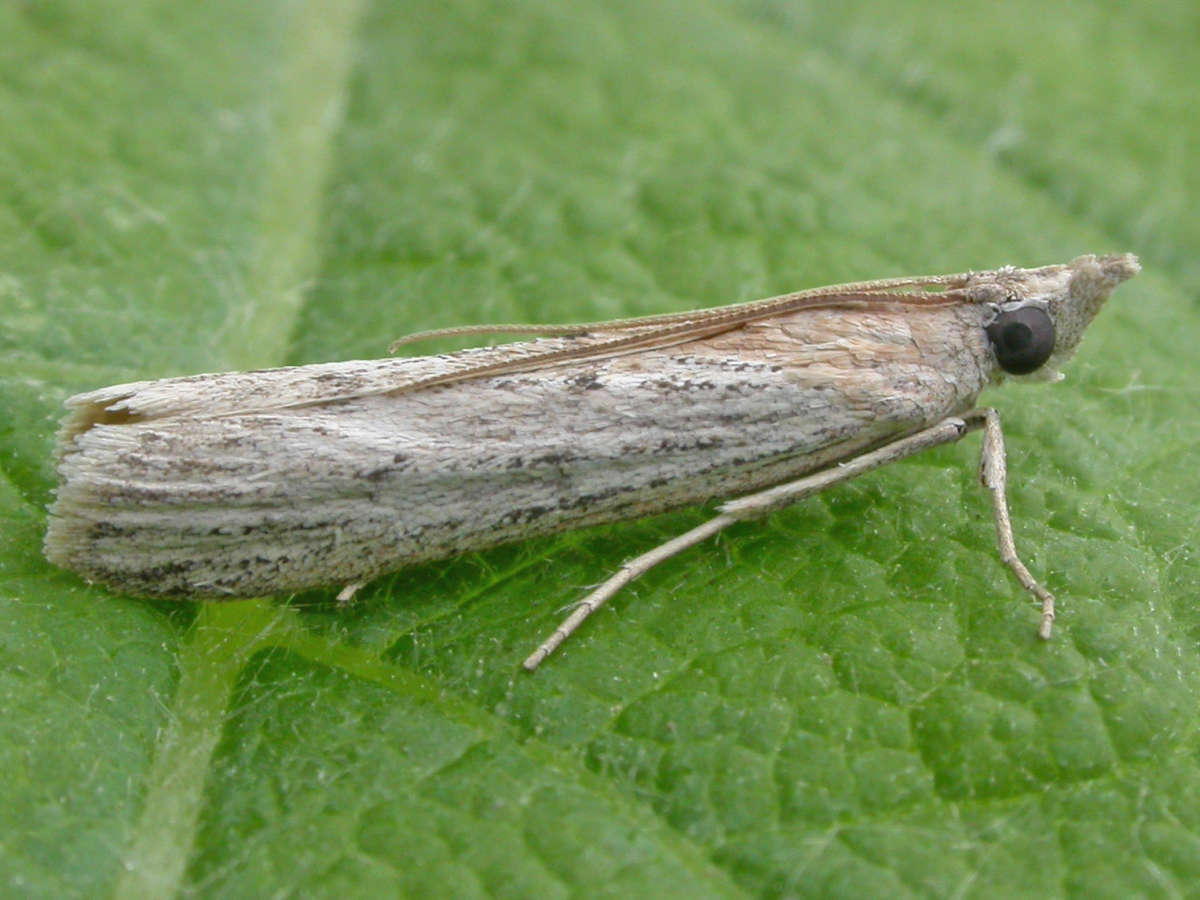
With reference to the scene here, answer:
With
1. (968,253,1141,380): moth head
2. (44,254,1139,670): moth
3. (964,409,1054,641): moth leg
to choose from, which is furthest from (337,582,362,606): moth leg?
(968,253,1141,380): moth head

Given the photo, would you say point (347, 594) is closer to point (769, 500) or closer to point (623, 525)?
point (623, 525)

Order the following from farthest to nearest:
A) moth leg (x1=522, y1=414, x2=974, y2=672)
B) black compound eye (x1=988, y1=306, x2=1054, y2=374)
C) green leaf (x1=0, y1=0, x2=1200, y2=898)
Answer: black compound eye (x1=988, y1=306, x2=1054, y2=374)
moth leg (x1=522, y1=414, x2=974, y2=672)
green leaf (x1=0, y1=0, x2=1200, y2=898)

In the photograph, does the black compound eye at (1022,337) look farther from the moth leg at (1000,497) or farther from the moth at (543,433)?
the moth leg at (1000,497)

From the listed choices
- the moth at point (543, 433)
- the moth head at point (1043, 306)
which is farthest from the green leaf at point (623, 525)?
the moth head at point (1043, 306)

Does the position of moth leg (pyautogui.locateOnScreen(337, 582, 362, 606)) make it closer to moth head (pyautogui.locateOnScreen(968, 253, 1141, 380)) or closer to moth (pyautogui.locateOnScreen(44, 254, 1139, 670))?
moth (pyautogui.locateOnScreen(44, 254, 1139, 670))

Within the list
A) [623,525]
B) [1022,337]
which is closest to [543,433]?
[623,525]

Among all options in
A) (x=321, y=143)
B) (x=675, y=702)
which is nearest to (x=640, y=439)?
(x=675, y=702)
